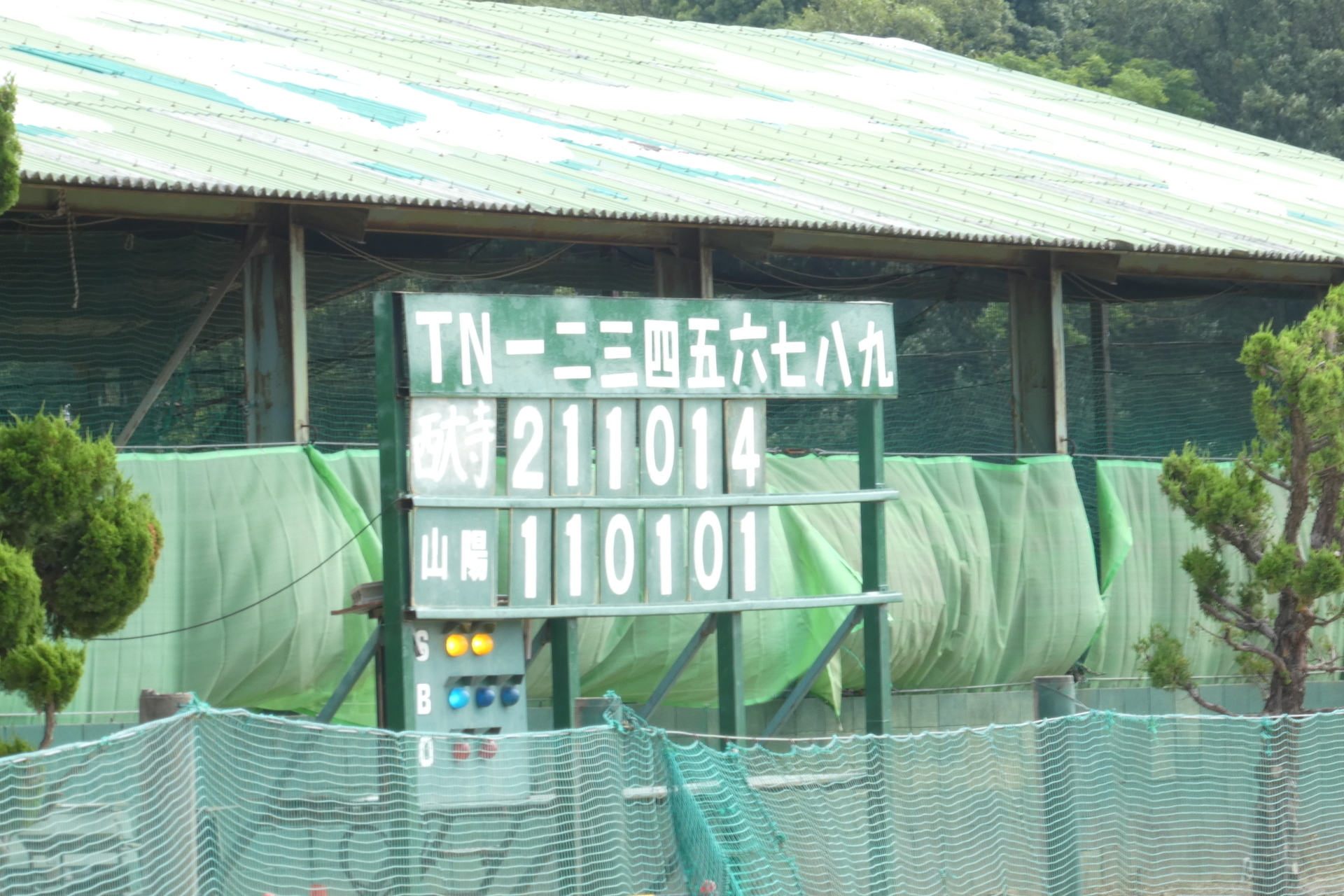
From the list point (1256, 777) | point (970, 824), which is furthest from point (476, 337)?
point (1256, 777)

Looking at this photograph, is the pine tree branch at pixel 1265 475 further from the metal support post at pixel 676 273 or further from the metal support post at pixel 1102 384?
the metal support post at pixel 1102 384

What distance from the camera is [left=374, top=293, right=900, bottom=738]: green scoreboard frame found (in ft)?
30.3

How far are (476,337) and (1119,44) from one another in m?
37.9

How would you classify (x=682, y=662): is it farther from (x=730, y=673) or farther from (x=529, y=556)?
(x=529, y=556)

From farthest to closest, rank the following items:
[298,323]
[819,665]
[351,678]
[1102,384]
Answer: [1102,384]
[298,323]
[819,665]
[351,678]

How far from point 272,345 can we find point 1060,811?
5.97 m

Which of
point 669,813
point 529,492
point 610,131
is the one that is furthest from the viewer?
point 610,131

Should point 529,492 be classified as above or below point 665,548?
above

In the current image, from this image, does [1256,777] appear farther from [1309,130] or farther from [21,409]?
[1309,130]

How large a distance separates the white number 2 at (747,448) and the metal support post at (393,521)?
1.93 meters

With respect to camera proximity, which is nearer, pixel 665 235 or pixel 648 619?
pixel 648 619

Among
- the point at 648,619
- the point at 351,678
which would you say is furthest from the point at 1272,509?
the point at 351,678

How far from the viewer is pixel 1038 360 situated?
1539 centimetres

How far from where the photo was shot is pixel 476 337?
941 cm
